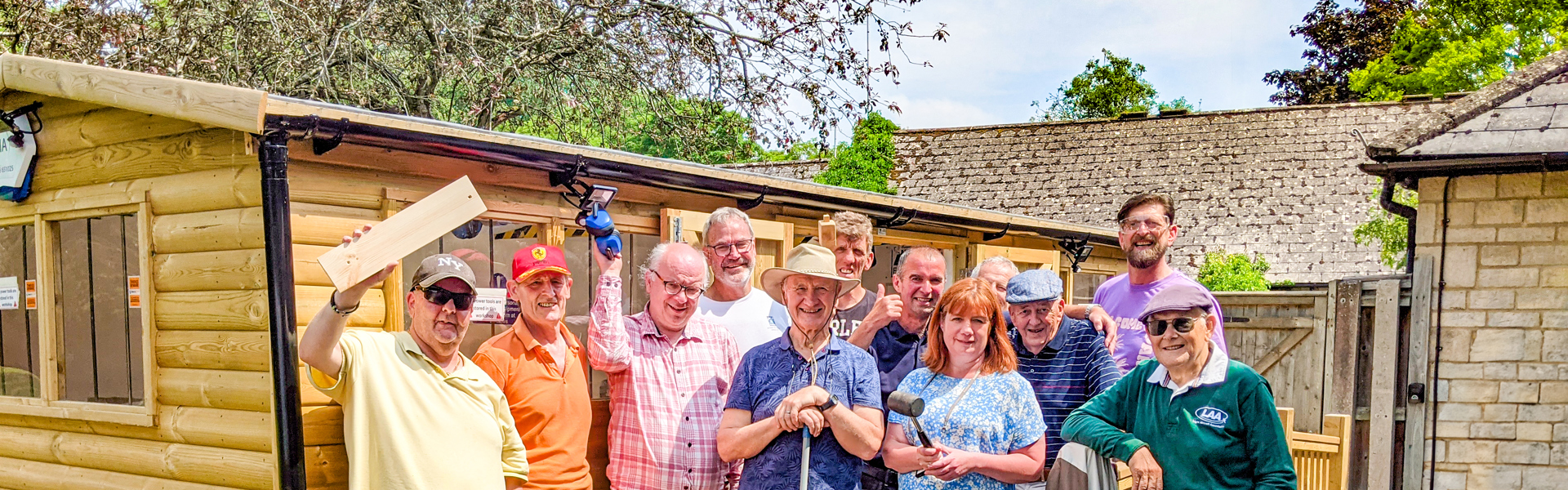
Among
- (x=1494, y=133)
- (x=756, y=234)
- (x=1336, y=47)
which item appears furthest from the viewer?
(x=1336, y=47)

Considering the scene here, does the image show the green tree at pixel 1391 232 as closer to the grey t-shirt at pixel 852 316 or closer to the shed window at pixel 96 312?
the grey t-shirt at pixel 852 316

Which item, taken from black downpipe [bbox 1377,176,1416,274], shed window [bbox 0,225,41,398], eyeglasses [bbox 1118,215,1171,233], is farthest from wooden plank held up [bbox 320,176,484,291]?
black downpipe [bbox 1377,176,1416,274]

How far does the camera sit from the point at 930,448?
124 inches

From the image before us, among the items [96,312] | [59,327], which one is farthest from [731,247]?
[96,312]

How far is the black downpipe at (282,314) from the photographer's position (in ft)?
11.4

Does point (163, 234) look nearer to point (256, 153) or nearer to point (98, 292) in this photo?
point (256, 153)

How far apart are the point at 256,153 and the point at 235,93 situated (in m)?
0.23

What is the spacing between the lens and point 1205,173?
14180 millimetres

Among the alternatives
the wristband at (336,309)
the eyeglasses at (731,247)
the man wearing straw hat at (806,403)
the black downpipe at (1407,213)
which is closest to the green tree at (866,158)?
the black downpipe at (1407,213)

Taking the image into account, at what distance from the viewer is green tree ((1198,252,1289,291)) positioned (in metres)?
11.3

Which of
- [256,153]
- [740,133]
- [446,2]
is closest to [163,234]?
[256,153]

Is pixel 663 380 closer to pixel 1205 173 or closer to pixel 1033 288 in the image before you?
pixel 1033 288

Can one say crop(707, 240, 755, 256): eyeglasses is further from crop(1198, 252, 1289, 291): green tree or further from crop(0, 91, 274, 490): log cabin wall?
crop(1198, 252, 1289, 291): green tree

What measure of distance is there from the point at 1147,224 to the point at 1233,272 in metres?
8.60
